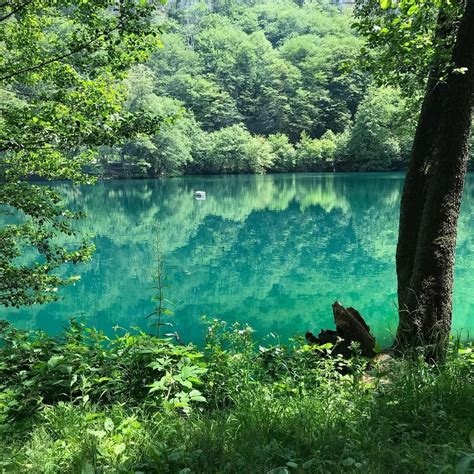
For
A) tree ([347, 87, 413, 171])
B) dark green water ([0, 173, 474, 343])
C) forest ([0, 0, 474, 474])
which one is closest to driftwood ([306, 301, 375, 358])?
forest ([0, 0, 474, 474])

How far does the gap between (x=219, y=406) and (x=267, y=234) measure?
20.4 meters

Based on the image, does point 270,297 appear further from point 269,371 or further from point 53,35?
point 53,35

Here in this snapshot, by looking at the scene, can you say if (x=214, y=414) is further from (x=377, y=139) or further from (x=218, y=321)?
(x=377, y=139)

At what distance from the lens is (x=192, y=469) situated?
2350mm

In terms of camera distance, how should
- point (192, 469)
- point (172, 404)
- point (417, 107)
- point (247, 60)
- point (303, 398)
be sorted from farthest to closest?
point (247, 60) → point (417, 107) → point (303, 398) → point (172, 404) → point (192, 469)

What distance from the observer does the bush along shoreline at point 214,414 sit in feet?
7.85

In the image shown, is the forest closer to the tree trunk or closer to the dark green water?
the tree trunk

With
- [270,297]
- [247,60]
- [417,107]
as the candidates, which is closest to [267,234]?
[270,297]

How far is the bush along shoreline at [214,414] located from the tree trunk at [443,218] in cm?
62

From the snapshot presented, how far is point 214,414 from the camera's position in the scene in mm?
3205

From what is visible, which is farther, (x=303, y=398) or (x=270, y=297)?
(x=270, y=297)

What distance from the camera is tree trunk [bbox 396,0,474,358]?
4.57m

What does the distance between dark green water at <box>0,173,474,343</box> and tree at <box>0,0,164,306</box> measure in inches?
97.3

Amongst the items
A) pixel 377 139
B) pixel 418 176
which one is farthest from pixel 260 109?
pixel 418 176
